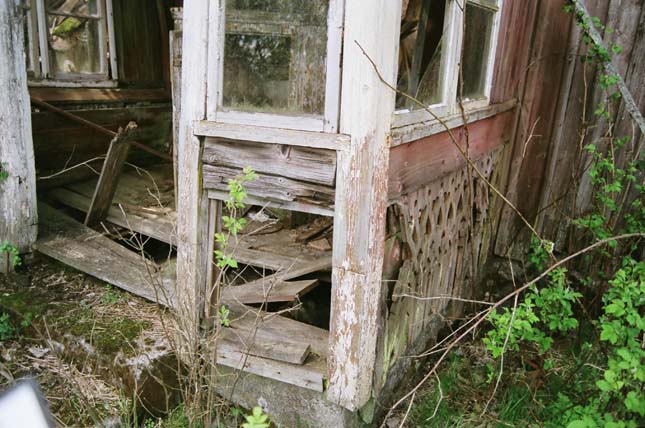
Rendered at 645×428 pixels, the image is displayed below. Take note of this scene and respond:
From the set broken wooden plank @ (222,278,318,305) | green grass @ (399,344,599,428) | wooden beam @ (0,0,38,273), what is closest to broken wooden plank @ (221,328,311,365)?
broken wooden plank @ (222,278,318,305)

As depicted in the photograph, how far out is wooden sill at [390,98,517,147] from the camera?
2.97 meters

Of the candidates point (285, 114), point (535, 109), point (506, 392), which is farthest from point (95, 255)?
point (535, 109)

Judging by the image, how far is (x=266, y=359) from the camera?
129 inches

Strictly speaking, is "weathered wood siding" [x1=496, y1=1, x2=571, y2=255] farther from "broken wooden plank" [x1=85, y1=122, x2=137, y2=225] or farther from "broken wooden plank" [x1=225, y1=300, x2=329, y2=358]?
"broken wooden plank" [x1=85, y1=122, x2=137, y2=225]

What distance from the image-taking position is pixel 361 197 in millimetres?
2809

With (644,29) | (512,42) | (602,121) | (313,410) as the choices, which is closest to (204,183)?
(313,410)

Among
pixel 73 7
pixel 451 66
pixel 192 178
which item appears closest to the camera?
pixel 192 178

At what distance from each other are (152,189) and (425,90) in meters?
3.41

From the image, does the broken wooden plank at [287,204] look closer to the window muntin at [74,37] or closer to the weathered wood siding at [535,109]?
the weathered wood siding at [535,109]

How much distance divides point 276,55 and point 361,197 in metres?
0.85

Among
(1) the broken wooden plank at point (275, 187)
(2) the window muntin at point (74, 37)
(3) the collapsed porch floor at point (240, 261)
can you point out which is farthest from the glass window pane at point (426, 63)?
(2) the window muntin at point (74, 37)

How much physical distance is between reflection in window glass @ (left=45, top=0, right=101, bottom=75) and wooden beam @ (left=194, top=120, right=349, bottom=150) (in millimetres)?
3497

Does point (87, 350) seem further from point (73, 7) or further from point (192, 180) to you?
point (73, 7)

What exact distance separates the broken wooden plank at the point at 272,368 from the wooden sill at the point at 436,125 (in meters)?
1.35
